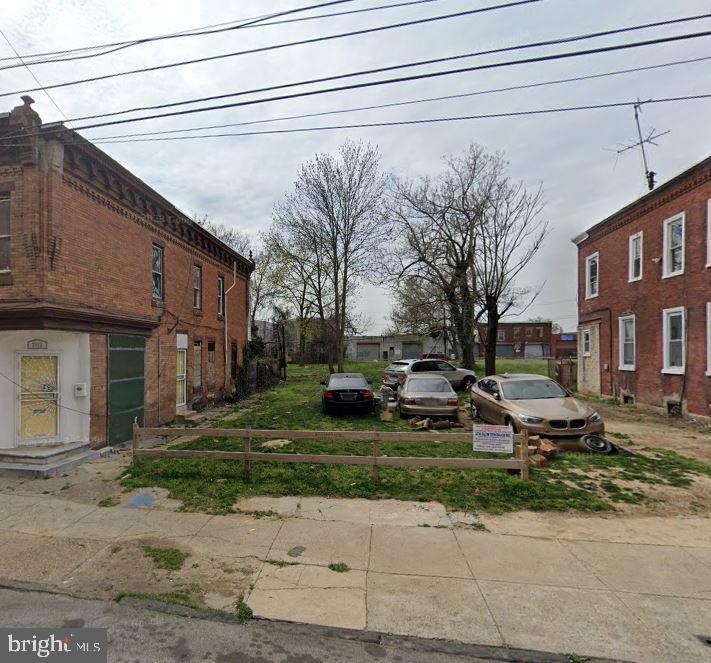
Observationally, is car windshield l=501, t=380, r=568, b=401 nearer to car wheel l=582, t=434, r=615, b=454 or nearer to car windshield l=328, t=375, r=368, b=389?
car wheel l=582, t=434, r=615, b=454

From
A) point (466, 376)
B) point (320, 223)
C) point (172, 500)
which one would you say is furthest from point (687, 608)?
point (320, 223)

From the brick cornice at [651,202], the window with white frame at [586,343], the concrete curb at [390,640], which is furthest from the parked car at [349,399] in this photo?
the window with white frame at [586,343]

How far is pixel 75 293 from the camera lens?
820cm

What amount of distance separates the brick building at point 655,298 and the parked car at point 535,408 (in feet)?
18.7

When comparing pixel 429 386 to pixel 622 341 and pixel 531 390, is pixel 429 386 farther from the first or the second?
pixel 622 341

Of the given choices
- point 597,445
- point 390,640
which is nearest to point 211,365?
point 597,445

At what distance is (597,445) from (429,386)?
458 cm

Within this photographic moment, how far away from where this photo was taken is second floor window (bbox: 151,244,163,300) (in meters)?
11.6

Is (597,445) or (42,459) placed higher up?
(597,445)

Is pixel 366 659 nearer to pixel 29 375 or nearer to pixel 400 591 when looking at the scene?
pixel 400 591

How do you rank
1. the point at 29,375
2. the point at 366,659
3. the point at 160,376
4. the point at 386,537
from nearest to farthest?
1. the point at 366,659
2. the point at 386,537
3. the point at 29,375
4. the point at 160,376

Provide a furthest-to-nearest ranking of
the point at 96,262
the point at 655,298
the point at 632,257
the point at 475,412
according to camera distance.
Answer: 1. the point at 632,257
2. the point at 655,298
3. the point at 475,412
4. the point at 96,262

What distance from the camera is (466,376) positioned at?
19047 millimetres

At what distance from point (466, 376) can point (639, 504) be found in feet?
44.9
